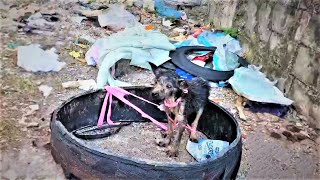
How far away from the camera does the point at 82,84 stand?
4266mm

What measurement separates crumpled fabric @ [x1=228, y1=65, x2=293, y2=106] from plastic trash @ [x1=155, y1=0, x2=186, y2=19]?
2649 mm

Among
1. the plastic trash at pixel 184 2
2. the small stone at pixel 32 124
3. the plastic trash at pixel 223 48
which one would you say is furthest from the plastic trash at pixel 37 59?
the plastic trash at pixel 184 2

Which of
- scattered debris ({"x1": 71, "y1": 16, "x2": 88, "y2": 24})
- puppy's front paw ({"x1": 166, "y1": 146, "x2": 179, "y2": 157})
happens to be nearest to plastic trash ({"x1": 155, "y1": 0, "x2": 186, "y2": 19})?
scattered debris ({"x1": 71, "y1": 16, "x2": 88, "y2": 24})

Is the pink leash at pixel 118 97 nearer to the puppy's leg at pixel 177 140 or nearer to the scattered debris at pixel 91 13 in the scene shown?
the puppy's leg at pixel 177 140

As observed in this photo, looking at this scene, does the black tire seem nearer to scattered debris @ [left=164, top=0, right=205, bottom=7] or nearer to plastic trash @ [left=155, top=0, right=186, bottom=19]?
plastic trash @ [left=155, top=0, right=186, bottom=19]

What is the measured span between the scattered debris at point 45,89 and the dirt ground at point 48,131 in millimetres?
47

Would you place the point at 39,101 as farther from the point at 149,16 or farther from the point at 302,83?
the point at 149,16

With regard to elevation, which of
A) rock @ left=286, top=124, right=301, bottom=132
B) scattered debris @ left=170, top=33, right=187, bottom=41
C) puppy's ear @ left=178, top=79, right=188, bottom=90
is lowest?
rock @ left=286, top=124, right=301, bottom=132

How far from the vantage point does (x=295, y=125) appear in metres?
3.97

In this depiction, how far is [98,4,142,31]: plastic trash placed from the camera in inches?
239

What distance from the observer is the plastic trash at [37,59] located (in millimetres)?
4511

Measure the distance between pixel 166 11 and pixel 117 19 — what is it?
4.07ft

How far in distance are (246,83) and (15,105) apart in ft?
7.65

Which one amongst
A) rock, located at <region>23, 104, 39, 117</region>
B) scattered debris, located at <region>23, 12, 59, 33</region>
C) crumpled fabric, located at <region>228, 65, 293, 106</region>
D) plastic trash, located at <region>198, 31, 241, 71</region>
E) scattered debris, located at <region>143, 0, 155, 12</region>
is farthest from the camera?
scattered debris, located at <region>143, 0, 155, 12</region>
